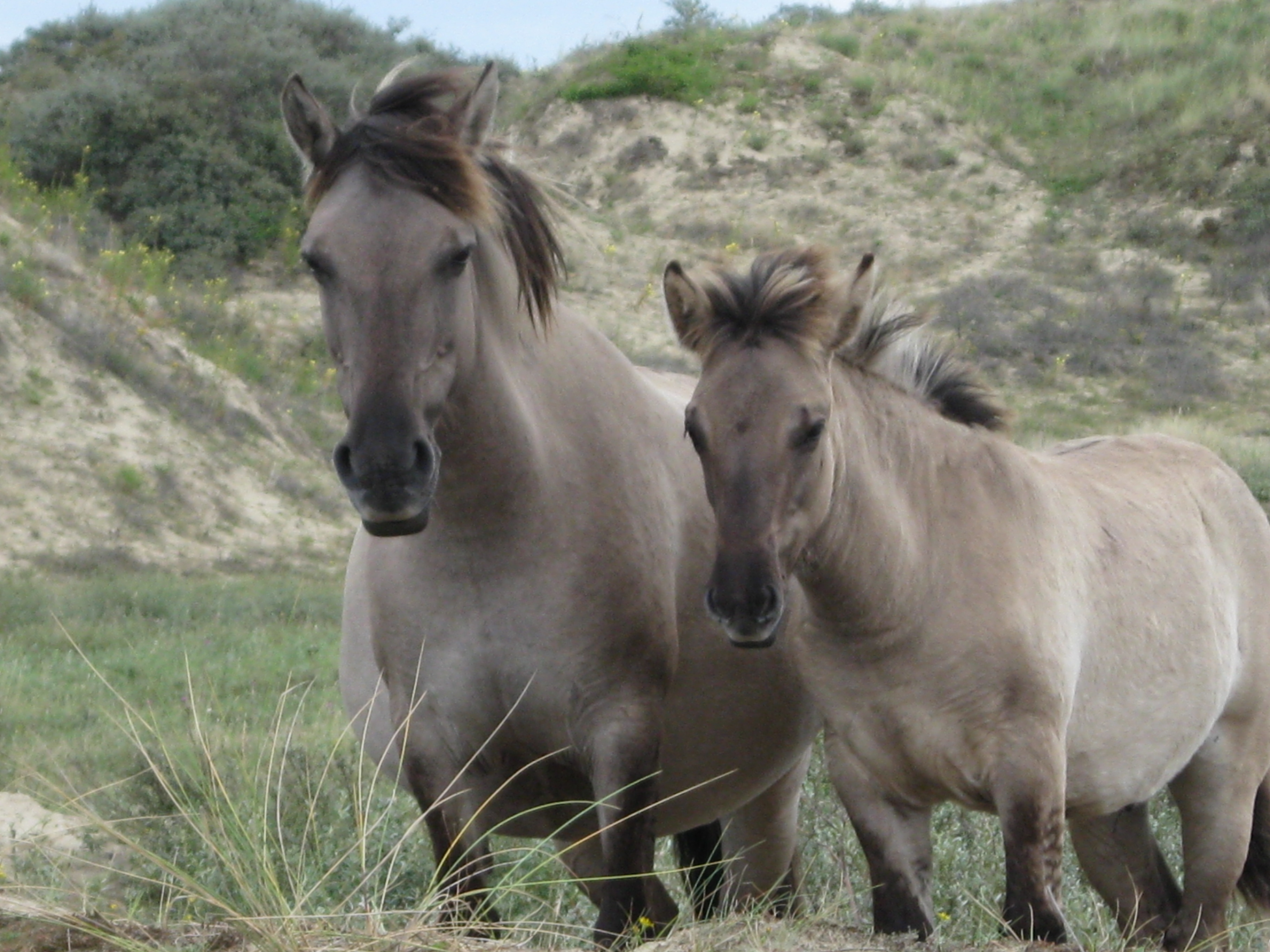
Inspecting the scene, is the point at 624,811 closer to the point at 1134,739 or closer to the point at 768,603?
the point at 768,603

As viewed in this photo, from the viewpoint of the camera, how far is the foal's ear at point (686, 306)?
401 centimetres

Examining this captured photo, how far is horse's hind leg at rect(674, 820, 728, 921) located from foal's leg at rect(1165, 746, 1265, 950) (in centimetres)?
164

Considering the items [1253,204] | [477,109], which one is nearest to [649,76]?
[1253,204]

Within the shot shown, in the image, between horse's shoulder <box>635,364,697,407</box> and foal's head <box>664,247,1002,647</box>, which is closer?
foal's head <box>664,247,1002,647</box>

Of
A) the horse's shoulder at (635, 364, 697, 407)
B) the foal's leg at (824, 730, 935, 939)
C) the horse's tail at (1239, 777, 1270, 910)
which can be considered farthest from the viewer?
the horse's tail at (1239, 777, 1270, 910)

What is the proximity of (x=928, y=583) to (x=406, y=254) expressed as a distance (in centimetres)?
170

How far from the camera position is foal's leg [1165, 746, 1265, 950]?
5.30 metres

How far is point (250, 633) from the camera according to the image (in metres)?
12.2

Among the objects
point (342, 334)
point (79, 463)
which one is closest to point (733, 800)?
point (342, 334)

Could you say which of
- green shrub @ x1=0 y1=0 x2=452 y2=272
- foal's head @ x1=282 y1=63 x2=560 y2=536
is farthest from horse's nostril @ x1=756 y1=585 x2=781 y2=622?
green shrub @ x1=0 y1=0 x2=452 y2=272

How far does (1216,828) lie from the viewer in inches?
209

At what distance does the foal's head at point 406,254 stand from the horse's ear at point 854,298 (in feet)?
2.60

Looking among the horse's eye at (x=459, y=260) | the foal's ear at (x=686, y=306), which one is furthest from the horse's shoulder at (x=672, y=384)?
the horse's eye at (x=459, y=260)

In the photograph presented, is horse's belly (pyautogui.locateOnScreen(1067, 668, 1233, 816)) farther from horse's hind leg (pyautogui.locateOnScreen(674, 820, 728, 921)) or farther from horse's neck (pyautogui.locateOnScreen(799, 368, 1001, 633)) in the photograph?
horse's hind leg (pyautogui.locateOnScreen(674, 820, 728, 921))
